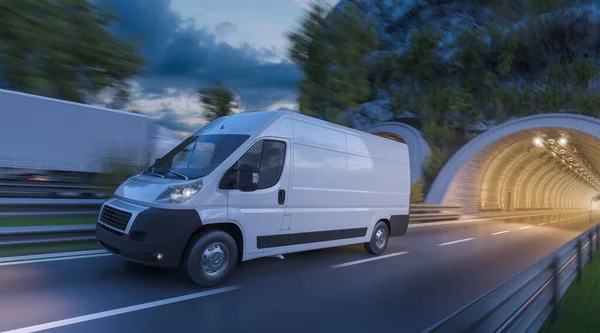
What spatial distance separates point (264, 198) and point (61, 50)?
14628 mm

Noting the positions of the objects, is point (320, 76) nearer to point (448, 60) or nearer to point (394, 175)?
point (394, 175)

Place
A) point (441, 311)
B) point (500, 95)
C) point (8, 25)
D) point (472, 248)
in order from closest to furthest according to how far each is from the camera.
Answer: point (441, 311) → point (472, 248) → point (8, 25) → point (500, 95)

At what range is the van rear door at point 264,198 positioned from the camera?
6086 mm

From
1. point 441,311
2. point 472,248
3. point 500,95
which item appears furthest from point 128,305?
point 500,95

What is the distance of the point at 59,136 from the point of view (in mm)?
16859

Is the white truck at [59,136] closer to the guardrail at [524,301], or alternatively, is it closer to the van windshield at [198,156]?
the van windshield at [198,156]

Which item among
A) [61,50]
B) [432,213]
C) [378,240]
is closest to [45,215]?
[378,240]

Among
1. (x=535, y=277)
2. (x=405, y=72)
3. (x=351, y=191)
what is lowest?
(x=535, y=277)

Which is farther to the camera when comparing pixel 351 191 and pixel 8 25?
pixel 8 25

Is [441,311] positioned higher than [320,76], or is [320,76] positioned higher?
[320,76]

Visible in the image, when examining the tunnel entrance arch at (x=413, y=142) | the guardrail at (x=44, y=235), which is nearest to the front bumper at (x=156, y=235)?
the guardrail at (x=44, y=235)

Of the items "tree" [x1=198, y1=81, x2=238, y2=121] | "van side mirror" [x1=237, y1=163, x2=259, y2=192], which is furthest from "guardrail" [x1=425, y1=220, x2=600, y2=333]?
"tree" [x1=198, y1=81, x2=238, y2=121]

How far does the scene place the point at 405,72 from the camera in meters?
40.9

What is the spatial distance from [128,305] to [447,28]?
4057 cm
